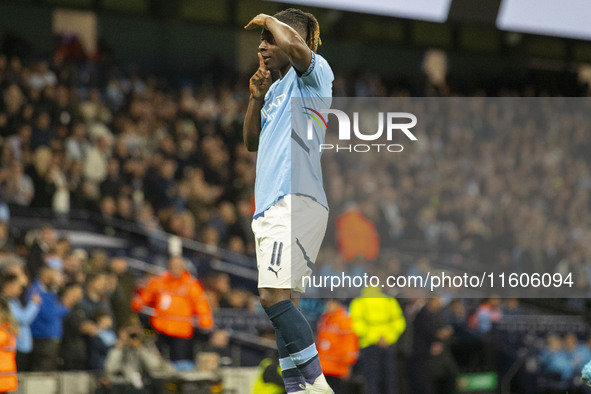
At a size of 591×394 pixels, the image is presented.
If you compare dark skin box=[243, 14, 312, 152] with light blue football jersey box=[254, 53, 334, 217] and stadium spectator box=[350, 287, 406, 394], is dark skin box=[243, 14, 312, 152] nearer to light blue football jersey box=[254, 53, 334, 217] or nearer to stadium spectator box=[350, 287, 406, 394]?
light blue football jersey box=[254, 53, 334, 217]

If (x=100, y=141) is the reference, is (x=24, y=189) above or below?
below

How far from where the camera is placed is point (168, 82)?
19.7m

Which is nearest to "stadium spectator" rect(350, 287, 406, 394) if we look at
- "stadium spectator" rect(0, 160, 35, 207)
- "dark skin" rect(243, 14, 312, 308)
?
"stadium spectator" rect(0, 160, 35, 207)

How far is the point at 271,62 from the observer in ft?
15.2

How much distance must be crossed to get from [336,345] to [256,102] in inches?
286

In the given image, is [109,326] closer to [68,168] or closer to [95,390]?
[95,390]

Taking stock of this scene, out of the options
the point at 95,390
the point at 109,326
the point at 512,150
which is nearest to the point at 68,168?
Result: the point at 109,326

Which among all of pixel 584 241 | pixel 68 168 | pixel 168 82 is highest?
pixel 168 82

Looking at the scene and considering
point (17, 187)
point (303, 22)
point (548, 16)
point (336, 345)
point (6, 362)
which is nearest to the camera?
point (303, 22)

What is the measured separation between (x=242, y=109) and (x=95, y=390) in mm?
8909

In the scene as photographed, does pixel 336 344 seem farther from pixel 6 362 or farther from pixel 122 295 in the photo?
pixel 6 362

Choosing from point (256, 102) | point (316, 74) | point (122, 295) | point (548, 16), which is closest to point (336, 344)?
point (122, 295)

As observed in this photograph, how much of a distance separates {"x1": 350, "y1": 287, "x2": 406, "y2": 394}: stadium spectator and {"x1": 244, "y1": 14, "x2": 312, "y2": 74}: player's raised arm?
7.94 meters

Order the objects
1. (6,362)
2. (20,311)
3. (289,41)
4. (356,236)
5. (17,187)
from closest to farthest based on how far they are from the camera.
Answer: (289,41), (6,362), (20,311), (356,236), (17,187)
